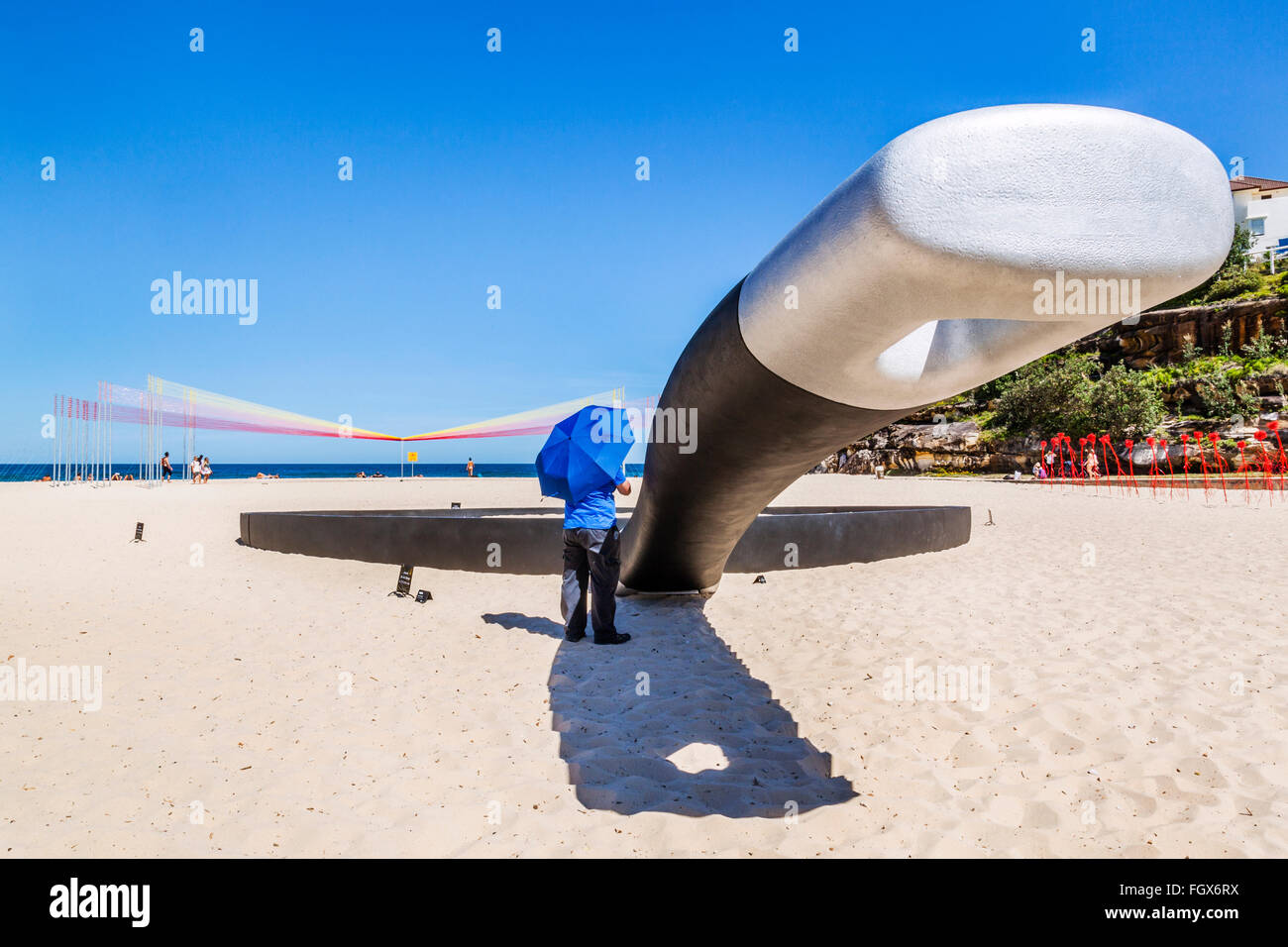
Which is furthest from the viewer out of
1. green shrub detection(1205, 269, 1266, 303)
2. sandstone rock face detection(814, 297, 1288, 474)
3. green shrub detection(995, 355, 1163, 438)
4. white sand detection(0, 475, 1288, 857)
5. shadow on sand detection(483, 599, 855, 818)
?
green shrub detection(1205, 269, 1266, 303)

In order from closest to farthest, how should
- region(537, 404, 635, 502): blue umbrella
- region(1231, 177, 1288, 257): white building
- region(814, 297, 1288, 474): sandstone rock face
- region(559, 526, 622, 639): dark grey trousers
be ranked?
1. region(537, 404, 635, 502): blue umbrella
2. region(559, 526, 622, 639): dark grey trousers
3. region(814, 297, 1288, 474): sandstone rock face
4. region(1231, 177, 1288, 257): white building

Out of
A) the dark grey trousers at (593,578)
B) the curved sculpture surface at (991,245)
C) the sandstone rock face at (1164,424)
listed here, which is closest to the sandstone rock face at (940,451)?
the sandstone rock face at (1164,424)

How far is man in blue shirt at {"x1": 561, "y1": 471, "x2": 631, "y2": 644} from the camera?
448 centimetres

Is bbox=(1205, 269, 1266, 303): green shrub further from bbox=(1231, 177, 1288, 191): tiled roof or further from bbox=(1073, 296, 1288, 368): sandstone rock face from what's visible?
bbox=(1231, 177, 1288, 191): tiled roof

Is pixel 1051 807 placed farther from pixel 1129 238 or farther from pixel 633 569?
pixel 633 569

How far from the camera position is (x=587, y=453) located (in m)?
4.39

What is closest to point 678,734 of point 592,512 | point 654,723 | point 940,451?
point 654,723

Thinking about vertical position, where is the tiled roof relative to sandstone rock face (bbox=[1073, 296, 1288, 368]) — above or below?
above

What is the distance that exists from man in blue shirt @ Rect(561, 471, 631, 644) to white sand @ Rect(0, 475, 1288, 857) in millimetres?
303

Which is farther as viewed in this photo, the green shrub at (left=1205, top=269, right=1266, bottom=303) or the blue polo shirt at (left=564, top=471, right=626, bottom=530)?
the green shrub at (left=1205, top=269, right=1266, bottom=303)

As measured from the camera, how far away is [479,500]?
16250 mm

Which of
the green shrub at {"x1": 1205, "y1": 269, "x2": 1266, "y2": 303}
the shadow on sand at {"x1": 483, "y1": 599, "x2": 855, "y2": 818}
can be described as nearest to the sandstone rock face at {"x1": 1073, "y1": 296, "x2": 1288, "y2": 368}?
the green shrub at {"x1": 1205, "y1": 269, "x2": 1266, "y2": 303}

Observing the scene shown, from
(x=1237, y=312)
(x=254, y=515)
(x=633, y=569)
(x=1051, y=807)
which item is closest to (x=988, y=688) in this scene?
(x=1051, y=807)

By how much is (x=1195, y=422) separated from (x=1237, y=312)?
22.7 ft
